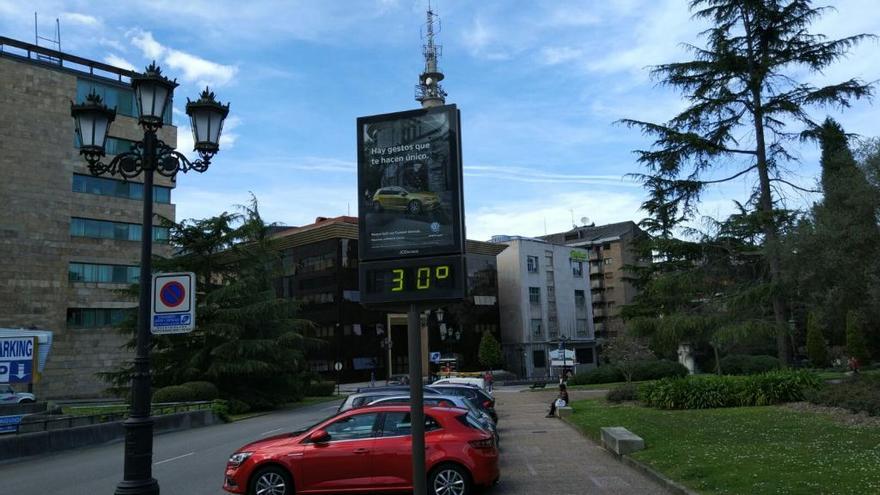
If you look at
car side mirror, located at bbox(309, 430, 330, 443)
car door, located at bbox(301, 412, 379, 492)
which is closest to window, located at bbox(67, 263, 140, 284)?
car side mirror, located at bbox(309, 430, 330, 443)

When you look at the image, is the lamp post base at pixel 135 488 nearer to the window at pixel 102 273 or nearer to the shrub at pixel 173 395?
the shrub at pixel 173 395

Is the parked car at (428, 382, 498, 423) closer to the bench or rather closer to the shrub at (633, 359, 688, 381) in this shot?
the bench

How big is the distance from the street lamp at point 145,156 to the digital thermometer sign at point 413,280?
337cm

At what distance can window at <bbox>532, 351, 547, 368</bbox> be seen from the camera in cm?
8969

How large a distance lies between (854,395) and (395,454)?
13073mm

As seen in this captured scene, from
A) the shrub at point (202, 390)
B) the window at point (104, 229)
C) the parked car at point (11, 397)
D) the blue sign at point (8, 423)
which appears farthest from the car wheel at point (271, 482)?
the window at point (104, 229)

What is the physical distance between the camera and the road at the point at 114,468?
42.0 feet

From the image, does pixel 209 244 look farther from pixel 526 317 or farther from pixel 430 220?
pixel 526 317

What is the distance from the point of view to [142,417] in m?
7.95

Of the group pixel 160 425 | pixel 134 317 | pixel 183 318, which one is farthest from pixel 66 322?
pixel 183 318

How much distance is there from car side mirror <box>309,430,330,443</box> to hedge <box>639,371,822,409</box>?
15.4 meters

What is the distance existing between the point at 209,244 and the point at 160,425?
656 inches

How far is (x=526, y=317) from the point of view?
89.9m

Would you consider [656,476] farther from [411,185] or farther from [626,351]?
[626,351]
